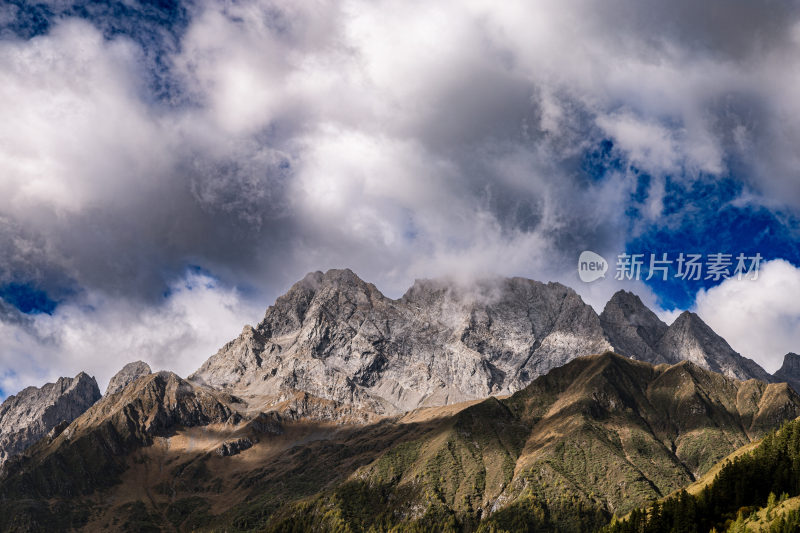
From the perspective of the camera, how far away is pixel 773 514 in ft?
625

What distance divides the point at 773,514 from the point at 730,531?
1512 cm

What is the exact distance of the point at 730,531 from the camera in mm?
188250
